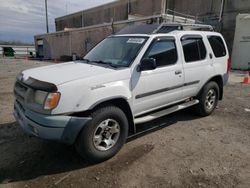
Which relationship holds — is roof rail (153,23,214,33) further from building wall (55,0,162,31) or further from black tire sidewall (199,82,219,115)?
building wall (55,0,162,31)

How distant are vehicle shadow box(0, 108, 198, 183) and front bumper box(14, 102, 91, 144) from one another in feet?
1.83

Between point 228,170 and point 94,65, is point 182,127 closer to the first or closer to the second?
point 228,170

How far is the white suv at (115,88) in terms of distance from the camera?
→ 280 cm

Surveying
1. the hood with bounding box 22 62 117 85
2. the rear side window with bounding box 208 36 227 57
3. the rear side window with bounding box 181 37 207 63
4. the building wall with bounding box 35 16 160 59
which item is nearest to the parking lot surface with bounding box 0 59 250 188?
the hood with bounding box 22 62 117 85

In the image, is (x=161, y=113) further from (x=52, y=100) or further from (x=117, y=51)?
(x=52, y=100)

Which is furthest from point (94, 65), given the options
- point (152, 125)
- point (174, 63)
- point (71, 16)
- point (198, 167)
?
point (71, 16)

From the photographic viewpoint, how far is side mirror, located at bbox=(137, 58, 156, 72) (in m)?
3.43

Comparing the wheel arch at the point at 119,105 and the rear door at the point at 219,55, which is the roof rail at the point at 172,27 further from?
the wheel arch at the point at 119,105

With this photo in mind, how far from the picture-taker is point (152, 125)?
4668mm

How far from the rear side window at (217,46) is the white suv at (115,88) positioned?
0.17m

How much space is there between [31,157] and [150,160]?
6.16ft

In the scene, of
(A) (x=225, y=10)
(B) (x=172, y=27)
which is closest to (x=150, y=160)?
(B) (x=172, y=27)

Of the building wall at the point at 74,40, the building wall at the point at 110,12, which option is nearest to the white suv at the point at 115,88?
the building wall at the point at 74,40

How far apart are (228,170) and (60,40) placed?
30.8 metres
